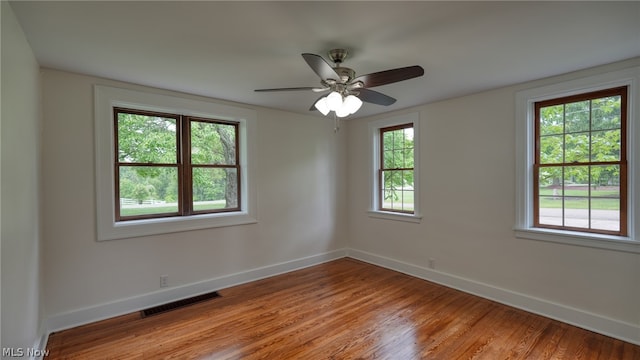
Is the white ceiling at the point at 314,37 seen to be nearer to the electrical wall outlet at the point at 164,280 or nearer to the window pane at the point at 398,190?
the window pane at the point at 398,190

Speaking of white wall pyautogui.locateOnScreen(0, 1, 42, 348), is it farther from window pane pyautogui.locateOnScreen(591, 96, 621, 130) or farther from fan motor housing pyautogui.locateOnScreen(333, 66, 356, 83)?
window pane pyautogui.locateOnScreen(591, 96, 621, 130)

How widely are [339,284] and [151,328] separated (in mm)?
2145

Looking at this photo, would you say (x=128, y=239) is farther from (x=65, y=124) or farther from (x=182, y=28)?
(x=182, y=28)

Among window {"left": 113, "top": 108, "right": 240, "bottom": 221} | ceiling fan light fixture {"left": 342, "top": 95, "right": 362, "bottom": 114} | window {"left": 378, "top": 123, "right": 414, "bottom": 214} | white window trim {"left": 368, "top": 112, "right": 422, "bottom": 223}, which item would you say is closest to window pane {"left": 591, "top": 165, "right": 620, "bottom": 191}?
white window trim {"left": 368, "top": 112, "right": 422, "bottom": 223}

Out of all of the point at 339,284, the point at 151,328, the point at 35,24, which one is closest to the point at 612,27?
the point at 339,284

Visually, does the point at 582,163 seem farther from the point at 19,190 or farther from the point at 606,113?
the point at 19,190

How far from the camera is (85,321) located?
112 inches

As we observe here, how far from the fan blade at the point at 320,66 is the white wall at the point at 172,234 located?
213 centimetres

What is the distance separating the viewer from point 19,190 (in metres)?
1.88

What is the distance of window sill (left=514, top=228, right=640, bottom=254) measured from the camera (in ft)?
8.38

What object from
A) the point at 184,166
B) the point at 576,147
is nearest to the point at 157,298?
the point at 184,166

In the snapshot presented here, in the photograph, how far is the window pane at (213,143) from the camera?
369 centimetres

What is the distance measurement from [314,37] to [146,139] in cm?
236

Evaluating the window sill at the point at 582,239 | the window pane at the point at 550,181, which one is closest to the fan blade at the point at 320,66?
the window pane at the point at 550,181
